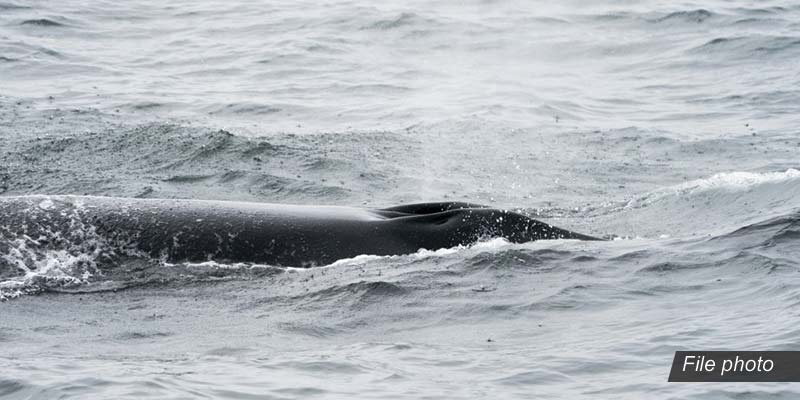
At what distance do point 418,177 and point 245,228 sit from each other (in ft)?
19.7

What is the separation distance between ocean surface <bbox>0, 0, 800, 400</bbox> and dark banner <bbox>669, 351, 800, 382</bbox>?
0.51ft

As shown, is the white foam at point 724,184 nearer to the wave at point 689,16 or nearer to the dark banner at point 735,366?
the dark banner at point 735,366

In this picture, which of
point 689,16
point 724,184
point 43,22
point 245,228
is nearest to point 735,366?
point 245,228

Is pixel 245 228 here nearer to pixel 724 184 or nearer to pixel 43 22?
pixel 724 184

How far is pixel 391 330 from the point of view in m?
10.1

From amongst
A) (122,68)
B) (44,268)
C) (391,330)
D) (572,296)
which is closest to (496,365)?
(391,330)

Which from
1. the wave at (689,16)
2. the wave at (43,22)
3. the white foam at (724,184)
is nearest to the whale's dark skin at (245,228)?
the white foam at (724,184)

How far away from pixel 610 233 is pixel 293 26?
60.6ft

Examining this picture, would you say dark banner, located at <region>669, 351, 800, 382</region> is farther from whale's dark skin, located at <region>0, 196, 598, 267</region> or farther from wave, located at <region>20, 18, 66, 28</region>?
wave, located at <region>20, 18, 66, 28</region>

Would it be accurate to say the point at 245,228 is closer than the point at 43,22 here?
Yes

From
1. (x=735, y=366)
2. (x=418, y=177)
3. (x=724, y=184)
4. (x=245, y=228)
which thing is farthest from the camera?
(x=418, y=177)

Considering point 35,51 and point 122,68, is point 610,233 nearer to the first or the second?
point 122,68

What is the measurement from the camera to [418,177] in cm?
1766

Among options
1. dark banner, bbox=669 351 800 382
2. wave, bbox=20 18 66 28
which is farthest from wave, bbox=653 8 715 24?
dark banner, bbox=669 351 800 382
